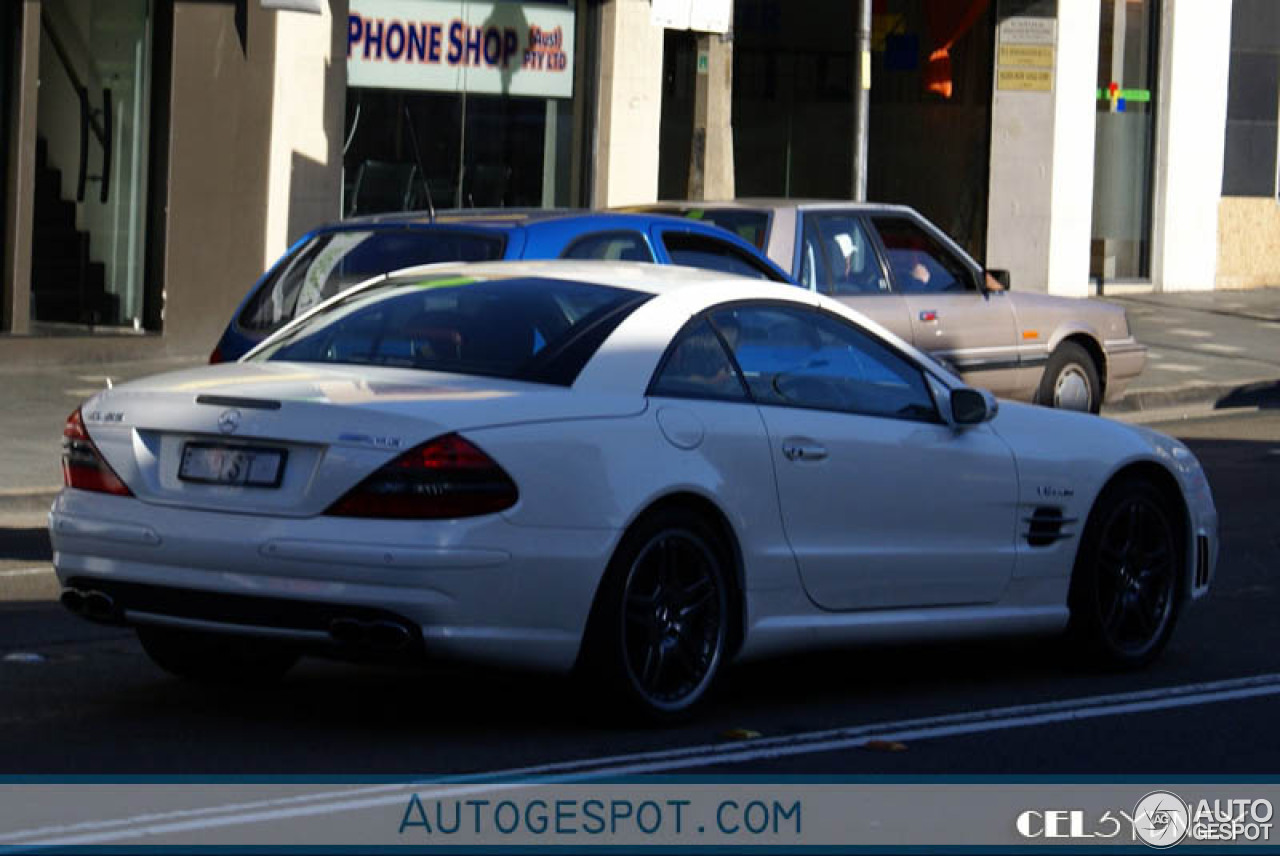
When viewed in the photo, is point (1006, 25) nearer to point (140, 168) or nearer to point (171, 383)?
point (140, 168)

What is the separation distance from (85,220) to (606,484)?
42.4 feet

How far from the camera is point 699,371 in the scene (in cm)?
740

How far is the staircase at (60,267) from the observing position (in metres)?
18.5

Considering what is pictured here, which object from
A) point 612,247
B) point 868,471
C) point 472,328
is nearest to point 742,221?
point 612,247

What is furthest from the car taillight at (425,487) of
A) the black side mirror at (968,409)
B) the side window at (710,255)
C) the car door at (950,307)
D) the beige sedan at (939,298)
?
the car door at (950,307)

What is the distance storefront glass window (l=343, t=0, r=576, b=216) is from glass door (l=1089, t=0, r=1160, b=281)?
9.30 m

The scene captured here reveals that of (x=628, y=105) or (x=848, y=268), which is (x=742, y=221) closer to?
(x=848, y=268)

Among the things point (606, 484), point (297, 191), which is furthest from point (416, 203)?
point (606, 484)

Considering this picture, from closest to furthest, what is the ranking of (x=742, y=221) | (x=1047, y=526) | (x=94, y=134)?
(x=1047, y=526) → (x=742, y=221) → (x=94, y=134)

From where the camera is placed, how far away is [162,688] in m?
7.66

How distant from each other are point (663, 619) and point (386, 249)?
4263mm

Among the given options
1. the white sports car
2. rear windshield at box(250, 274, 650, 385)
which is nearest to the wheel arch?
the white sports car

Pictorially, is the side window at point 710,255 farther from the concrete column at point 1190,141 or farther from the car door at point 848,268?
the concrete column at point 1190,141

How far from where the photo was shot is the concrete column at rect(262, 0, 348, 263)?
19344mm
